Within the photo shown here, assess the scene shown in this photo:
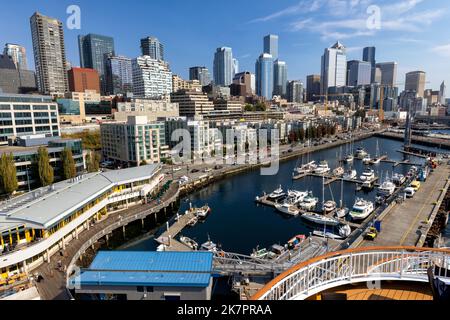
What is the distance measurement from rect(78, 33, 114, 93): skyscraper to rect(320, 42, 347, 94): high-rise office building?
79.5m

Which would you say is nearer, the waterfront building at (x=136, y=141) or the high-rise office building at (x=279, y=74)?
the waterfront building at (x=136, y=141)

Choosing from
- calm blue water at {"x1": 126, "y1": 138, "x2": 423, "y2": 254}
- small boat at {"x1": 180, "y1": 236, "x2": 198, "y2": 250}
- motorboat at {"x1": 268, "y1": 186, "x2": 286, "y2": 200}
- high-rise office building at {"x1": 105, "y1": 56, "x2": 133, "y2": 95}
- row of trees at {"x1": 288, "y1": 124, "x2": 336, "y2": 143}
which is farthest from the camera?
high-rise office building at {"x1": 105, "y1": 56, "x2": 133, "y2": 95}

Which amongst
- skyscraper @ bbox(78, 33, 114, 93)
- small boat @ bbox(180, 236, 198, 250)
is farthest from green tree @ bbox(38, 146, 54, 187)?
skyscraper @ bbox(78, 33, 114, 93)

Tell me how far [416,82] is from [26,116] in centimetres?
12226

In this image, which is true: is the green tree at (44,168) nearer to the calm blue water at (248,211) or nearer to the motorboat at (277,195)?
the calm blue water at (248,211)

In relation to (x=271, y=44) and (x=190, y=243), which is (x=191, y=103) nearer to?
(x=190, y=243)

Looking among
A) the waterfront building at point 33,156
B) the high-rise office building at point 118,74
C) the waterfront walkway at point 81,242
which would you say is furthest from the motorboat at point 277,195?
the high-rise office building at point 118,74

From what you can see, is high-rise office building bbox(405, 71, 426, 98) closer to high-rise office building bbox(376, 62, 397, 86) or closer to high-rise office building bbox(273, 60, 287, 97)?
high-rise office building bbox(376, 62, 397, 86)

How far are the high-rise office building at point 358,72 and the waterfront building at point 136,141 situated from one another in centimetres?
11213

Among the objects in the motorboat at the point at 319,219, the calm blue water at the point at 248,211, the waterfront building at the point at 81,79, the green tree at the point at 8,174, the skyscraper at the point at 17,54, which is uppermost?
the skyscraper at the point at 17,54

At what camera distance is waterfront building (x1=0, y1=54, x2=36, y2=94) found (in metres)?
51.6

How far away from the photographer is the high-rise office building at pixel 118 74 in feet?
242

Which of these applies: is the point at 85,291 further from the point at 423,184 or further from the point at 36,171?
the point at 423,184
